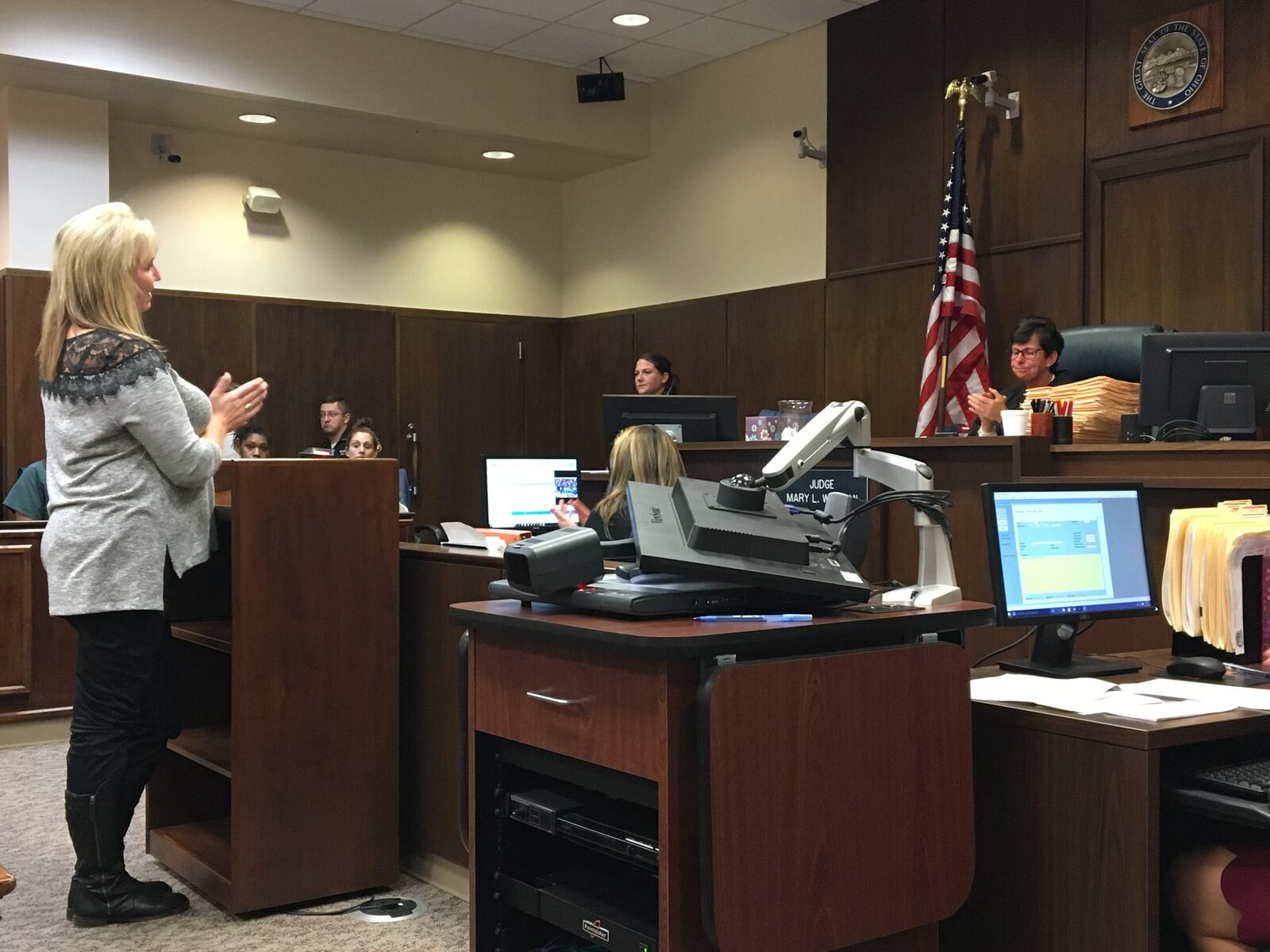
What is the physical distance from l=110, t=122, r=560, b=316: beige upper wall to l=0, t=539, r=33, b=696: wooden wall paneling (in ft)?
8.05

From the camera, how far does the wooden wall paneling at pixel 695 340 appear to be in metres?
7.57

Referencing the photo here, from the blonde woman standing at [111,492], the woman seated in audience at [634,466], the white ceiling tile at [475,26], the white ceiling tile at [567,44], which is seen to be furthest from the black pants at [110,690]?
the white ceiling tile at [567,44]

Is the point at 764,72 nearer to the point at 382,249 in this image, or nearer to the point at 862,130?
the point at 862,130

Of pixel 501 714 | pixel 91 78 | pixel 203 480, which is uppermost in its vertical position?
pixel 91 78

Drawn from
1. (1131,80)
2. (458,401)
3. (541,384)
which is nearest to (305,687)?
(1131,80)

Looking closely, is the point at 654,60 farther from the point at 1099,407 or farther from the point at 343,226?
the point at 1099,407

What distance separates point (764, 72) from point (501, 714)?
232 inches

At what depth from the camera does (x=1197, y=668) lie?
2475 mm

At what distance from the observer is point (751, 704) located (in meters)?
1.73

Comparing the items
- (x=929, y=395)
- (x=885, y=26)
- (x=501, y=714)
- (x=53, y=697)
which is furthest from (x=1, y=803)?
(x=885, y=26)

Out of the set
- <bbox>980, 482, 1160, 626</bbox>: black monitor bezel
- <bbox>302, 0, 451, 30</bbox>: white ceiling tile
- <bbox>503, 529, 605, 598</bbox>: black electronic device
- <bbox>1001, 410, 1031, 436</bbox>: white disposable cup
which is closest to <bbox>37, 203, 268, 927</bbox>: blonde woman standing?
<bbox>503, 529, 605, 598</bbox>: black electronic device

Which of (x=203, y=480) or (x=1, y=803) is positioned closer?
(x=203, y=480)

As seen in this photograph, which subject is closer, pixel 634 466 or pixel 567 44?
pixel 634 466

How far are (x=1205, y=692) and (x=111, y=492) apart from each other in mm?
2280
